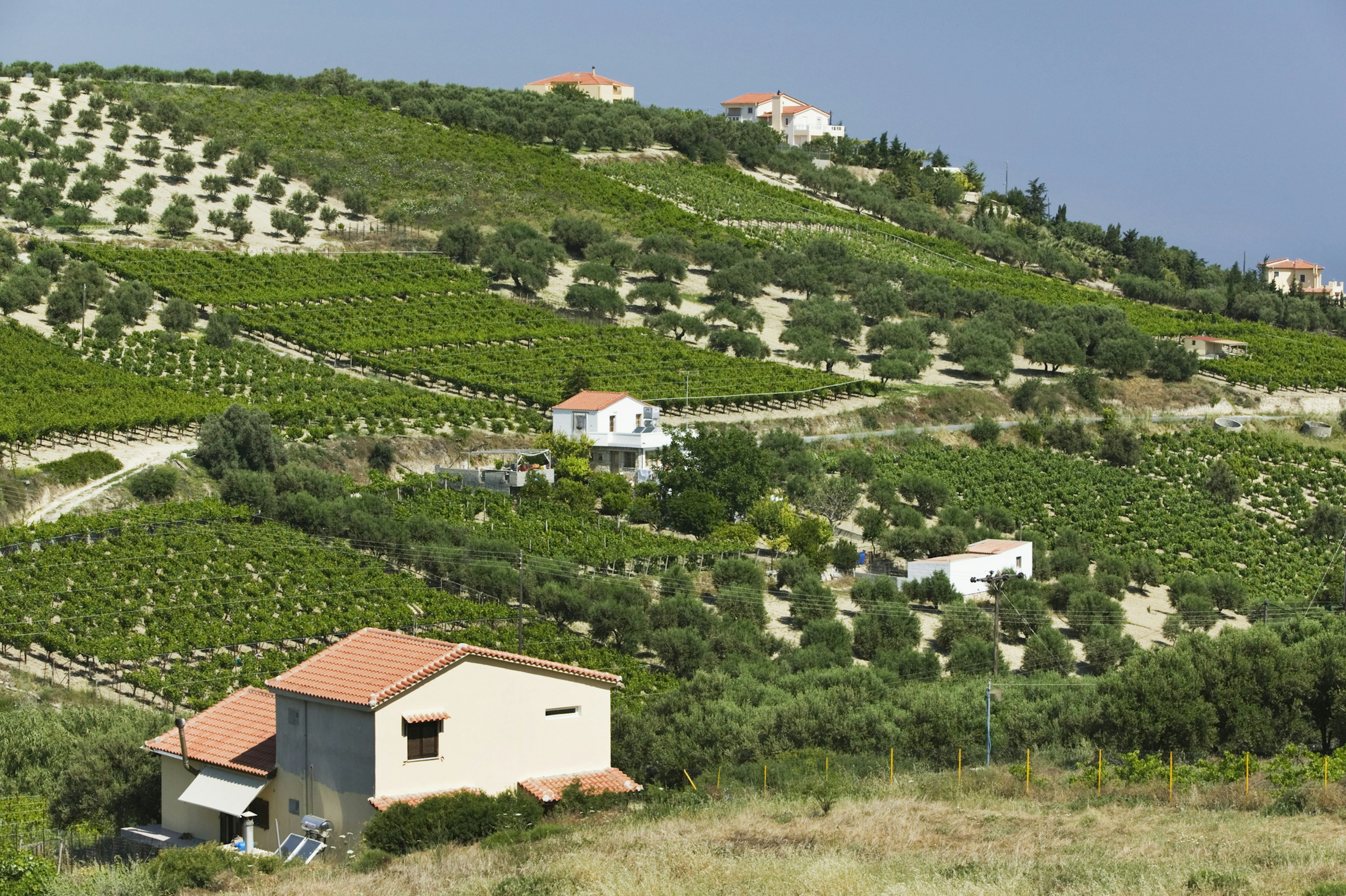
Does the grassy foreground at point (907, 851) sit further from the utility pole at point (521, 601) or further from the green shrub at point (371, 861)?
the utility pole at point (521, 601)

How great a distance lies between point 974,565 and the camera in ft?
170

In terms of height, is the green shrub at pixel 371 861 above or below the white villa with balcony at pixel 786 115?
below

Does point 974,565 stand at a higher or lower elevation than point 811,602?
higher

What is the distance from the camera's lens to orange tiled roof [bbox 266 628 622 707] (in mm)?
23891

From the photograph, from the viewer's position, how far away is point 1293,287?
135m

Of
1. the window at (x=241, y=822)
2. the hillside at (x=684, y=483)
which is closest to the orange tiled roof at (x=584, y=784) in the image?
the hillside at (x=684, y=483)

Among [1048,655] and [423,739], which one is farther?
[1048,655]

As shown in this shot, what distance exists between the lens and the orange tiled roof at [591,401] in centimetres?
6175

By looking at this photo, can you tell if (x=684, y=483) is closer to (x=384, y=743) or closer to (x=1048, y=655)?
(x=1048, y=655)

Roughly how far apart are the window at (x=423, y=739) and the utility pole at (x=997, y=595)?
10.7 meters

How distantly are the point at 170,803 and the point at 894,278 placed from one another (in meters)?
77.9

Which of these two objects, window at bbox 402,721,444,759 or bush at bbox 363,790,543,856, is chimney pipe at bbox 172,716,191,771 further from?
bush at bbox 363,790,543,856

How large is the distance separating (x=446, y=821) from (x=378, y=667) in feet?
11.1

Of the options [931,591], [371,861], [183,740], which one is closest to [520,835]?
[371,861]
